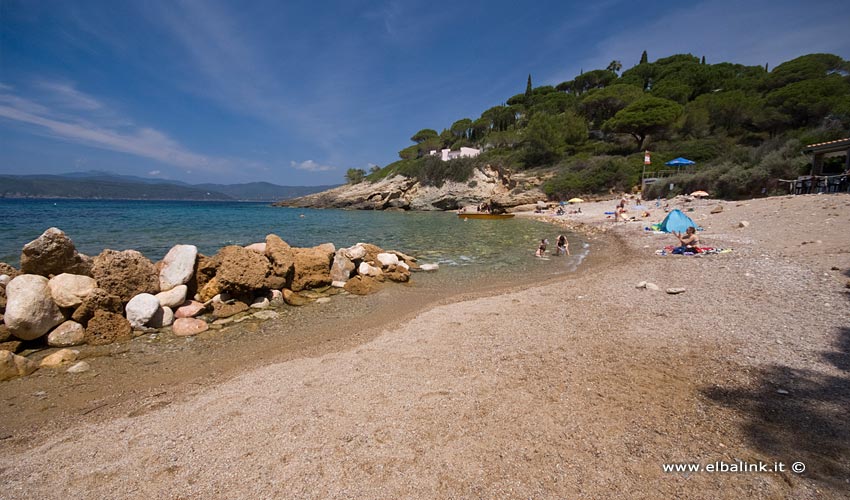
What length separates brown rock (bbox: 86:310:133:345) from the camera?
5.87 metres

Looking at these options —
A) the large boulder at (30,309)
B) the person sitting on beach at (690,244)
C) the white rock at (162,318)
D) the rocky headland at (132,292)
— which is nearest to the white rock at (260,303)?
the rocky headland at (132,292)

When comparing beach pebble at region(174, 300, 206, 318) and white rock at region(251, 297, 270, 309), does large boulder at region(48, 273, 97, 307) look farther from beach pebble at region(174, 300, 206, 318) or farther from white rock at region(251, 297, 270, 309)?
white rock at region(251, 297, 270, 309)

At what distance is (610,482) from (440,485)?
1264 millimetres

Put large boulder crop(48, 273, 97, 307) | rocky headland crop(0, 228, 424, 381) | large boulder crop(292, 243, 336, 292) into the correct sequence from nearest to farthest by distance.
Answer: rocky headland crop(0, 228, 424, 381) < large boulder crop(48, 273, 97, 307) < large boulder crop(292, 243, 336, 292)

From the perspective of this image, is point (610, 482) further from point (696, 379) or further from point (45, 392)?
point (45, 392)

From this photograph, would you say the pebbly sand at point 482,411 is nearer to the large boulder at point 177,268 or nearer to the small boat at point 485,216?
the large boulder at point 177,268

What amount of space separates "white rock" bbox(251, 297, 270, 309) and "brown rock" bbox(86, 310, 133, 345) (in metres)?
2.19

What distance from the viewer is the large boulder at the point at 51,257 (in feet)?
21.4

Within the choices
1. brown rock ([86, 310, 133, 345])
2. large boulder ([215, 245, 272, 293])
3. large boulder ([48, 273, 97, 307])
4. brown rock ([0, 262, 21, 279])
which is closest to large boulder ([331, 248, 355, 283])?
large boulder ([215, 245, 272, 293])

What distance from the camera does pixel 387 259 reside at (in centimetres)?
1138

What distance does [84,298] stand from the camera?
609 cm

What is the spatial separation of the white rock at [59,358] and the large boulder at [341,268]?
→ 5.38 m

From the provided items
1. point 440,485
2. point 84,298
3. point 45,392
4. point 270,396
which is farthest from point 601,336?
point 84,298

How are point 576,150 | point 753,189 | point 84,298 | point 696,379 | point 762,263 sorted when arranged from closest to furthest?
point 696,379
point 84,298
point 762,263
point 753,189
point 576,150
